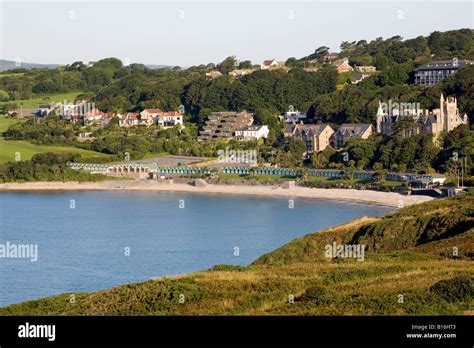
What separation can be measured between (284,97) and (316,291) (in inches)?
2175

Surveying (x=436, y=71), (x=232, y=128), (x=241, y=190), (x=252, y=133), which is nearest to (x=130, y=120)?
(x=232, y=128)

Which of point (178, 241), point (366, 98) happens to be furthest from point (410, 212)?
point (366, 98)

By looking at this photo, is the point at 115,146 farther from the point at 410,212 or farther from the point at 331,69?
the point at 410,212

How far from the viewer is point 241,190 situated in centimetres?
4550

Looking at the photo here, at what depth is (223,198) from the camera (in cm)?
4406

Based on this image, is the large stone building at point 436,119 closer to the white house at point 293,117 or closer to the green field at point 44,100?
the white house at point 293,117

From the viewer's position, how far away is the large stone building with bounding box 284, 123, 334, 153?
172 ft

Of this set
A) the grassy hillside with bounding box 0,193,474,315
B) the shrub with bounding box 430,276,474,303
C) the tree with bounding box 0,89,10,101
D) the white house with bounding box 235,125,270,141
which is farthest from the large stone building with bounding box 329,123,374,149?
the shrub with bounding box 430,276,474,303

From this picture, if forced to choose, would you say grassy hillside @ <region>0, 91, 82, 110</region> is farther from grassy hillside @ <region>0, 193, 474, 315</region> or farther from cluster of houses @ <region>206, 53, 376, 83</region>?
grassy hillside @ <region>0, 193, 474, 315</region>

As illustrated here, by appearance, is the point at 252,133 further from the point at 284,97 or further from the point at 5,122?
the point at 5,122

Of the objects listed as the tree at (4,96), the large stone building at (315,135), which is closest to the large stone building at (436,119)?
the large stone building at (315,135)

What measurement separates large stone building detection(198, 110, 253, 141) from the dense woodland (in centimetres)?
84
